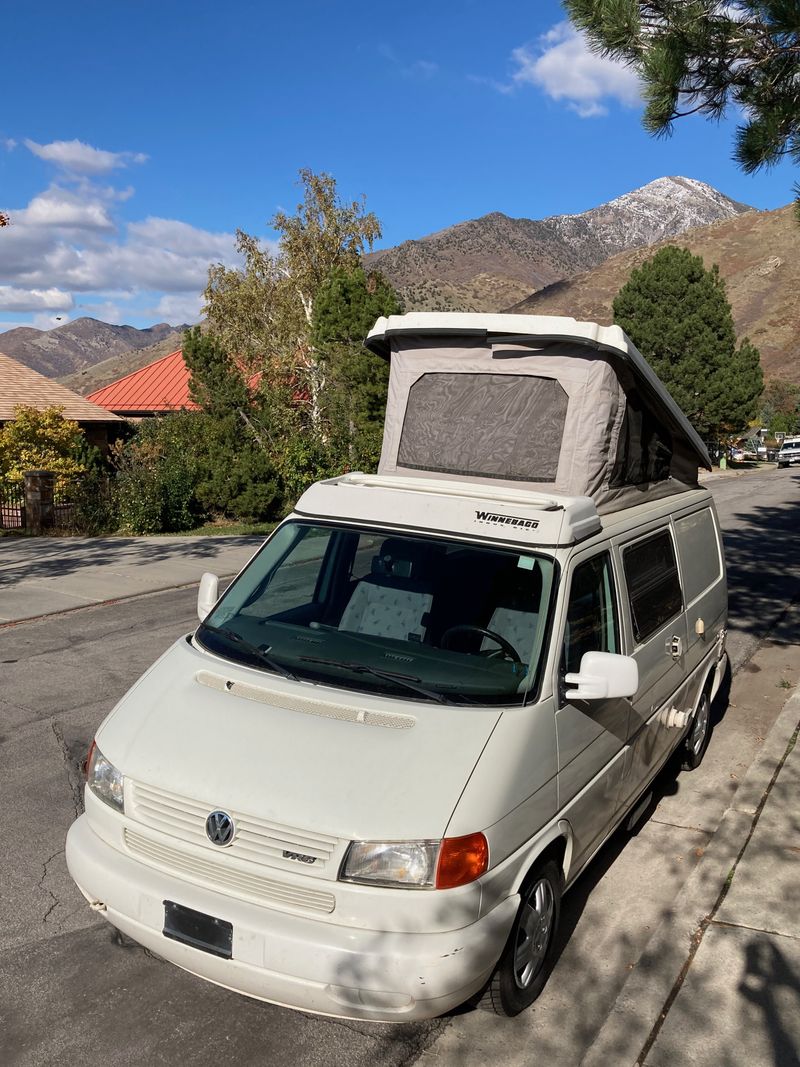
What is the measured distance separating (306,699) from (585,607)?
4.41ft

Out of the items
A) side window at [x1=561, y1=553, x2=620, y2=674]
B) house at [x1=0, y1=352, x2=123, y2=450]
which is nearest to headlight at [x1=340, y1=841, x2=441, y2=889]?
side window at [x1=561, y1=553, x2=620, y2=674]

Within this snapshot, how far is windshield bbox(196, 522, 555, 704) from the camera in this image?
3758 millimetres

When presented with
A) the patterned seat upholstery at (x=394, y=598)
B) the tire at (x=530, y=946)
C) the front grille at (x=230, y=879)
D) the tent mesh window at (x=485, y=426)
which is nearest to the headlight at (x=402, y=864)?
the front grille at (x=230, y=879)

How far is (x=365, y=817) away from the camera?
3088 mm

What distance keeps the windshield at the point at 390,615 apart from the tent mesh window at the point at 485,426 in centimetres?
106

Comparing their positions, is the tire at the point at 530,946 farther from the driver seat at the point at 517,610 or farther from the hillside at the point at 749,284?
the hillside at the point at 749,284

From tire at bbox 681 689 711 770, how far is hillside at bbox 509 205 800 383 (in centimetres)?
10012

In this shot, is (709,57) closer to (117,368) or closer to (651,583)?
(651,583)

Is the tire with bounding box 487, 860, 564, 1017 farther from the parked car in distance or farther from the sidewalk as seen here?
the parked car in distance

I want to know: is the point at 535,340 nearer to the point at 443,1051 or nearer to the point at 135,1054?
the point at 443,1051

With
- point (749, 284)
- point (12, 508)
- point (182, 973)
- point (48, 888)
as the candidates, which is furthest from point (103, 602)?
point (749, 284)

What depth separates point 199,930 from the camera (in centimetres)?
318

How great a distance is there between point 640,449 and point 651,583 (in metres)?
0.93

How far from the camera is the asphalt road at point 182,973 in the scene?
3.47 m
